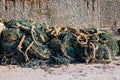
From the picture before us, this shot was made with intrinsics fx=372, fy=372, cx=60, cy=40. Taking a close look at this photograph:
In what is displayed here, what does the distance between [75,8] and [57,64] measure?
1536 millimetres

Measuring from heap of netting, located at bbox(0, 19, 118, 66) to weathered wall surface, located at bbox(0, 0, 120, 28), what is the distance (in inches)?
12.6

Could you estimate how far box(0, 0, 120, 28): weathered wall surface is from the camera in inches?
291

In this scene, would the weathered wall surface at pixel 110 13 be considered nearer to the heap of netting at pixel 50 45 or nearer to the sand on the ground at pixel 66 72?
the heap of netting at pixel 50 45

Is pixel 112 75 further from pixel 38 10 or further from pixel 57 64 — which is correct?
pixel 38 10

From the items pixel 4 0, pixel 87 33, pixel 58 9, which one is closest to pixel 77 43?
pixel 87 33

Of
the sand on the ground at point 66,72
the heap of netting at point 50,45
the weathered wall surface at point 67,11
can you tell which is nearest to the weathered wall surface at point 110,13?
the weathered wall surface at point 67,11

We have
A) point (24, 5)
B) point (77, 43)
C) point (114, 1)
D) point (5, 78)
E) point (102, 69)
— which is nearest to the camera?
point (5, 78)

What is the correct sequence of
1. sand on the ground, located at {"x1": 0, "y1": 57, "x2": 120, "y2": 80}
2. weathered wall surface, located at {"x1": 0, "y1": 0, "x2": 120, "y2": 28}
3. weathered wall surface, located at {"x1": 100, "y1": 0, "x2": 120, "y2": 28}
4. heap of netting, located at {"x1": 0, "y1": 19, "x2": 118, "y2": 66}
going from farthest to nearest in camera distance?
weathered wall surface, located at {"x1": 100, "y1": 0, "x2": 120, "y2": 28}
weathered wall surface, located at {"x1": 0, "y1": 0, "x2": 120, "y2": 28}
heap of netting, located at {"x1": 0, "y1": 19, "x2": 118, "y2": 66}
sand on the ground, located at {"x1": 0, "y1": 57, "x2": 120, "y2": 80}

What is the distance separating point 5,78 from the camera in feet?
19.2

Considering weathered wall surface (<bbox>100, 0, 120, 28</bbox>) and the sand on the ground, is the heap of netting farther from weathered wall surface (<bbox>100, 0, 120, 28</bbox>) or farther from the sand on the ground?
weathered wall surface (<bbox>100, 0, 120, 28</bbox>)

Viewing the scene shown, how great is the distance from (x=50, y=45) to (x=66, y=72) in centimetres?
81

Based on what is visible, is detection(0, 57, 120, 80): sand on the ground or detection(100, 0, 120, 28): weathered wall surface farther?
detection(100, 0, 120, 28): weathered wall surface

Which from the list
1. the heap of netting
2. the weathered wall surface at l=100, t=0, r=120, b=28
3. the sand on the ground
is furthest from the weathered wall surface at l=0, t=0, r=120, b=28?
the sand on the ground

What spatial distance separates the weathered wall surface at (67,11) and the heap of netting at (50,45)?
12.6 inches
